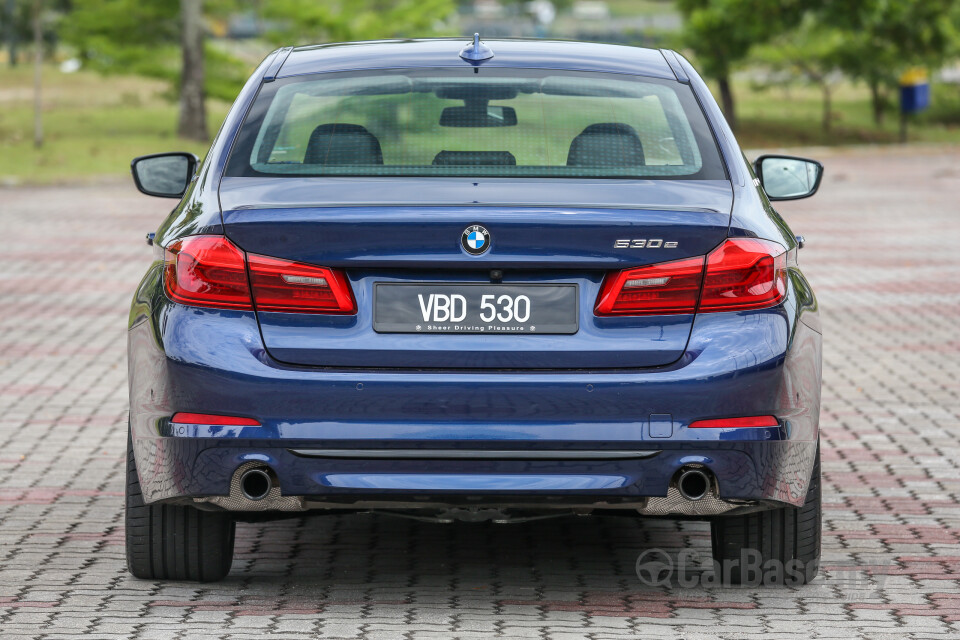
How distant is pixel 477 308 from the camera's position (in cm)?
419

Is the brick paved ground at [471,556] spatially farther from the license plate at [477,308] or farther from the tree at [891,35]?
the tree at [891,35]

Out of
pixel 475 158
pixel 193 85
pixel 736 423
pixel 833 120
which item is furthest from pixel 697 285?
pixel 833 120

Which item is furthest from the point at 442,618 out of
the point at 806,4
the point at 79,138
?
the point at 806,4

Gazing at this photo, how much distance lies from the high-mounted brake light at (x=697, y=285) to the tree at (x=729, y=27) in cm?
3371

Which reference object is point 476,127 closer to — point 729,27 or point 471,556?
point 471,556

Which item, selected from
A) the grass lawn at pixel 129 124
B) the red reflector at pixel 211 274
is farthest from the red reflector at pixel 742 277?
the grass lawn at pixel 129 124

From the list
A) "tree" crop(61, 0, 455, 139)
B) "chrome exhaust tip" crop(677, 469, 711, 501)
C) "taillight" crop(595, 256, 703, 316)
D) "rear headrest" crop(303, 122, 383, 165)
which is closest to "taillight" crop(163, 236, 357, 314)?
"rear headrest" crop(303, 122, 383, 165)

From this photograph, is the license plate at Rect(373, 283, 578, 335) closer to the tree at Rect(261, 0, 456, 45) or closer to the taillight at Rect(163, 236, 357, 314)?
the taillight at Rect(163, 236, 357, 314)

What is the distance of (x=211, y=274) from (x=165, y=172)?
165cm

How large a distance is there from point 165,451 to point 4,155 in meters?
27.1

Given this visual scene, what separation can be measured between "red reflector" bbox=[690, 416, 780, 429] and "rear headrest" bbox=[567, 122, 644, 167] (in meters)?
0.86

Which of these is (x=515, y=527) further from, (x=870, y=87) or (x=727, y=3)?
(x=870, y=87)

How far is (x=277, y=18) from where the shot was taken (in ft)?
115

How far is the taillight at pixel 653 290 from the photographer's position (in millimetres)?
4188
